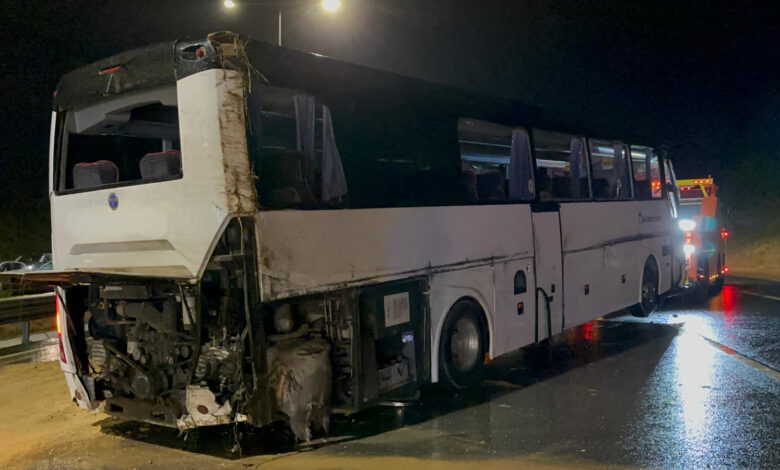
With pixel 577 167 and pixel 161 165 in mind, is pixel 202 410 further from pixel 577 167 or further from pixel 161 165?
pixel 577 167

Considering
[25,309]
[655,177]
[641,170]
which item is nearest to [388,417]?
[25,309]

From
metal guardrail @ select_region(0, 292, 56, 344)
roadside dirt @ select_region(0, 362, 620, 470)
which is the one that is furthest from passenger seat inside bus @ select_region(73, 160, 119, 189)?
metal guardrail @ select_region(0, 292, 56, 344)

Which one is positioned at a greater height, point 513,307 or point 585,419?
point 513,307

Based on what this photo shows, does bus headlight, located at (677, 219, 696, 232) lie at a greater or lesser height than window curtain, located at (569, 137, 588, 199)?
lesser

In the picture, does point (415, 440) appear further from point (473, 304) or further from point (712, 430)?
point (712, 430)

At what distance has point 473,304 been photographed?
7.45 m


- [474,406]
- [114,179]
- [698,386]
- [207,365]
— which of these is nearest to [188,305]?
[207,365]

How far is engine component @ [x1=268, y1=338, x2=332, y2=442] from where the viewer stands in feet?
17.1

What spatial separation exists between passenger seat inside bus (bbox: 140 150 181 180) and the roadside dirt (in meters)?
2.38

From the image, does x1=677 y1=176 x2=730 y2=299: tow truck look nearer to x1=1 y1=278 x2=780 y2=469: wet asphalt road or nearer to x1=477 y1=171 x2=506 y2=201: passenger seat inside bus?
x1=1 y1=278 x2=780 y2=469: wet asphalt road

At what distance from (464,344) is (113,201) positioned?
3.98m

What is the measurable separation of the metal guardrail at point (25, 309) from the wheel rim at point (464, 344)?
6.64 meters

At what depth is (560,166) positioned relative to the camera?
9.34m

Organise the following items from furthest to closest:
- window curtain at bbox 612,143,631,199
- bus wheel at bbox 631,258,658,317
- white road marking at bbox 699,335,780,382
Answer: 1. bus wheel at bbox 631,258,658,317
2. window curtain at bbox 612,143,631,199
3. white road marking at bbox 699,335,780,382
